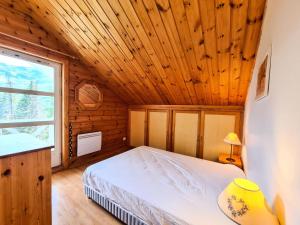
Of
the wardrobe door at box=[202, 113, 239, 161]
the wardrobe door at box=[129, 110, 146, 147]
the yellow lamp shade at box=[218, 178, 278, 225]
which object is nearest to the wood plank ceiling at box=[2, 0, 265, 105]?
the wardrobe door at box=[202, 113, 239, 161]

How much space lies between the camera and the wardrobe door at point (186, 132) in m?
3.59

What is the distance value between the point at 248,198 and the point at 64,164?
321 centimetres

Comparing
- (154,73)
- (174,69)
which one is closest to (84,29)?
(154,73)

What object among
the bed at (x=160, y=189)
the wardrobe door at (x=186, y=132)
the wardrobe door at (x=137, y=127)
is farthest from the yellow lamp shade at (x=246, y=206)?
the wardrobe door at (x=137, y=127)

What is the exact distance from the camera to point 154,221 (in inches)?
55.1

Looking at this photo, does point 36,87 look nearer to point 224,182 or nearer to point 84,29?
point 84,29

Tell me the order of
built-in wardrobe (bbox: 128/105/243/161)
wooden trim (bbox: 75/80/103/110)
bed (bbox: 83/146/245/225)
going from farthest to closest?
built-in wardrobe (bbox: 128/105/243/161) < wooden trim (bbox: 75/80/103/110) < bed (bbox: 83/146/245/225)

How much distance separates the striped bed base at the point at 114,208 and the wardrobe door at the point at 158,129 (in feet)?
7.72

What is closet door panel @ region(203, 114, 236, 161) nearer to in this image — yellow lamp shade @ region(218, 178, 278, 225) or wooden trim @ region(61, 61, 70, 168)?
yellow lamp shade @ region(218, 178, 278, 225)

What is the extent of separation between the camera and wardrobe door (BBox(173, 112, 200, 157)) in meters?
3.59

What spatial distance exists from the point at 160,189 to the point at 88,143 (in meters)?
2.32

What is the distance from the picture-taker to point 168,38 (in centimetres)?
197

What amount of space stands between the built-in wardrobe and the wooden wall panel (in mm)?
573

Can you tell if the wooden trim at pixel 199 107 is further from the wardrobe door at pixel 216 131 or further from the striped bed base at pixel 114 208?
the striped bed base at pixel 114 208
